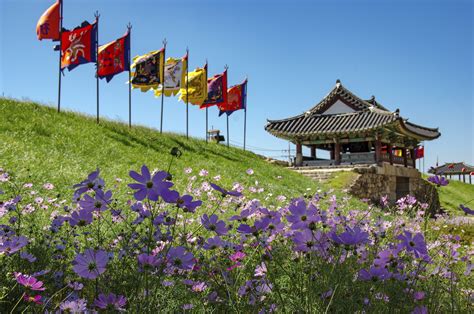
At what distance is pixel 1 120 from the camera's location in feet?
41.4

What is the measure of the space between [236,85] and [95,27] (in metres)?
→ 9.96

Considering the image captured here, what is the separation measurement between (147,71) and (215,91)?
4.78 meters

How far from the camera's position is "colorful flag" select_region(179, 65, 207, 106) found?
826 inches

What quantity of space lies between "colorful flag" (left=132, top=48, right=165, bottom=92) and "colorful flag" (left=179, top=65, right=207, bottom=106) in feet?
7.91

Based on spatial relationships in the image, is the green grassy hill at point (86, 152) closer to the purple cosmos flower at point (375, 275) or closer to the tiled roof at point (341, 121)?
the tiled roof at point (341, 121)

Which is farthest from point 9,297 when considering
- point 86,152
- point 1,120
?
point 1,120

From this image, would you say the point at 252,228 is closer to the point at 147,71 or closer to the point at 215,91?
the point at 147,71

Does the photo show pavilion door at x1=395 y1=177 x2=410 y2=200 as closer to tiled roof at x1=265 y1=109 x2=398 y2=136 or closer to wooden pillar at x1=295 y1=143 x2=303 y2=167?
tiled roof at x1=265 y1=109 x2=398 y2=136

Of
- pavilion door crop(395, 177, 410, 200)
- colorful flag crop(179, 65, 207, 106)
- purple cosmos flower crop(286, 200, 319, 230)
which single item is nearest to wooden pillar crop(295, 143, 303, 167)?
pavilion door crop(395, 177, 410, 200)

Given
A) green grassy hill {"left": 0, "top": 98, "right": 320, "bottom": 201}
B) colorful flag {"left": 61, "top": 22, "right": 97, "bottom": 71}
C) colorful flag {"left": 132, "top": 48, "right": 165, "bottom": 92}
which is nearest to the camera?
green grassy hill {"left": 0, "top": 98, "right": 320, "bottom": 201}

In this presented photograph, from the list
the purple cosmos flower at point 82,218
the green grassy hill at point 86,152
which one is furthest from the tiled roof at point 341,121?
the purple cosmos flower at point 82,218

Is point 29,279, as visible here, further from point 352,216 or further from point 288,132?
point 288,132

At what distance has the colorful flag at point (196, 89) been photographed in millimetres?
20984

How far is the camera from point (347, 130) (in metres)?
22.0
